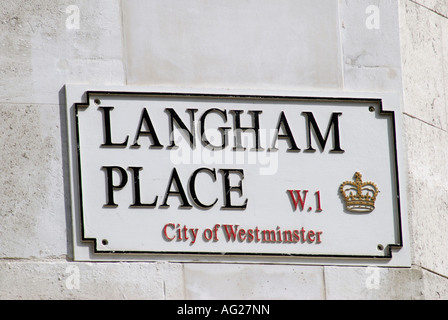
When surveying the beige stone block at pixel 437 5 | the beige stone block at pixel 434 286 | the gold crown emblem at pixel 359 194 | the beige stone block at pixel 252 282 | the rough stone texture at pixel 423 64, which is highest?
the beige stone block at pixel 437 5

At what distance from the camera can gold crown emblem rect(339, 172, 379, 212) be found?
8.41m

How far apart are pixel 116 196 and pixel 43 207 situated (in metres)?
0.41

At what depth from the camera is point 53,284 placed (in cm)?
792

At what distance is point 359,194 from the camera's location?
8438 millimetres

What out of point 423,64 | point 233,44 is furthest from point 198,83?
point 423,64

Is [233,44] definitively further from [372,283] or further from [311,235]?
[372,283]

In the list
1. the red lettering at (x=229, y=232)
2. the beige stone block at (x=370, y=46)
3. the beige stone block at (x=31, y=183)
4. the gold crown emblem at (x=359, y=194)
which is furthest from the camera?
the beige stone block at (x=370, y=46)

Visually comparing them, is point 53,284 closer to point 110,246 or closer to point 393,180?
point 110,246

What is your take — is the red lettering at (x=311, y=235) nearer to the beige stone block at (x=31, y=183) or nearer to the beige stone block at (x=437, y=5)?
the beige stone block at (x=31, y=183)

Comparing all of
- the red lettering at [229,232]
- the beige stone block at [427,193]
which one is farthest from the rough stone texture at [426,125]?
the red lettering at [229,232]

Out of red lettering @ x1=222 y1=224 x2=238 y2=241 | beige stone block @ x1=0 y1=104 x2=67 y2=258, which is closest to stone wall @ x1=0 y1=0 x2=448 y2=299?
beige stone block @ x1=0 y1=104 x2=67 y2=258

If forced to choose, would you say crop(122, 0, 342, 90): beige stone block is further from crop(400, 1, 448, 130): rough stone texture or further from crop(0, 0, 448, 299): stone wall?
crop(400, 1, 448, 130): rough stone texture

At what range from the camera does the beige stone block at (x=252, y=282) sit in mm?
8094

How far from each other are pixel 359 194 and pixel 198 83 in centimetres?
114
